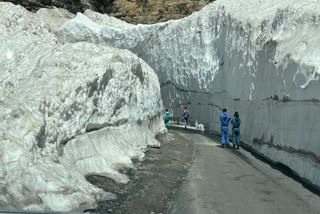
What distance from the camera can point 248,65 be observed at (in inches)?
576

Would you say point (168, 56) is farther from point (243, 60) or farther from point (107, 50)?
point (107, 50)

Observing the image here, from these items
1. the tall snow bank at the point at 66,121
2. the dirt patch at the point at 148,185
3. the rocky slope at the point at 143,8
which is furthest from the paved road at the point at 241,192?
the rocky slope at the point at 143,8

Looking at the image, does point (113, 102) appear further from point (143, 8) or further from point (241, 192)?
point (143, 8)

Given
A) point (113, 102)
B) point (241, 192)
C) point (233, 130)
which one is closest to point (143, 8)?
point (233, 130)

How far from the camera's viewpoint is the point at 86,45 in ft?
32.5

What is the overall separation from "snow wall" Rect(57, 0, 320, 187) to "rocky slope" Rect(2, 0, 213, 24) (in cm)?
1093

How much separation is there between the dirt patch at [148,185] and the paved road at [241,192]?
26cm

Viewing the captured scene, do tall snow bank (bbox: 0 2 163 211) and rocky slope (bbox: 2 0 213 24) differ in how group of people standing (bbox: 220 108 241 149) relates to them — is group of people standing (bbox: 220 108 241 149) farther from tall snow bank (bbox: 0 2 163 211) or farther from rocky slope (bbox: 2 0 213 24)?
rocky slope (bbox: 2 0 213 24)

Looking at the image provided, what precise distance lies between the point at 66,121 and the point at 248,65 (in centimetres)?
971

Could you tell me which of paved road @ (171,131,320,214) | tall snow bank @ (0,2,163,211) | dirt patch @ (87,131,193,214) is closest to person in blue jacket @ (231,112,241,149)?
dirt patch @ (87,131,193,214)

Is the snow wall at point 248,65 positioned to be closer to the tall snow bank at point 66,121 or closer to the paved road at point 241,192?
the paved road at point 241,192

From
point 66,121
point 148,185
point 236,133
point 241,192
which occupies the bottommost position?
point 148,185

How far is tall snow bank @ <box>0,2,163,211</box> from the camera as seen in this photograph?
513 centimetres

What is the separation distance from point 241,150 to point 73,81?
7262mm
